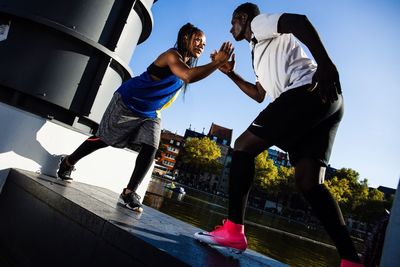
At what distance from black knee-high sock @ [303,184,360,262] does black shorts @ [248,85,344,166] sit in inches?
7.7

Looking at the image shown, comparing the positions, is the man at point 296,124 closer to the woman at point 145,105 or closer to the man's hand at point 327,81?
the man's hand at point 327,81

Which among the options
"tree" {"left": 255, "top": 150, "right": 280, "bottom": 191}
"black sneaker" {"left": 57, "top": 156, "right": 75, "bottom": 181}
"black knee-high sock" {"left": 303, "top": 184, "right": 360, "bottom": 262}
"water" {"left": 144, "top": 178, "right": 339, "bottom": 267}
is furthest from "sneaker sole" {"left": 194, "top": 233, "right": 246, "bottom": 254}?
"tree" {"left": 255, "top": 150, "right": 280, "bottom": 191}

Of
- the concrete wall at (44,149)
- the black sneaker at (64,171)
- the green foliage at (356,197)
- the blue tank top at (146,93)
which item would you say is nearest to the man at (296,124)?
the blue tank top at (146,93)

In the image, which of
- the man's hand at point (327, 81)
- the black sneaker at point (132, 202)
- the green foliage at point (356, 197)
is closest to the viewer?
the man's hand at point (327, 81)

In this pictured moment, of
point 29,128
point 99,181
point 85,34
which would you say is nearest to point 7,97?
point 29,128

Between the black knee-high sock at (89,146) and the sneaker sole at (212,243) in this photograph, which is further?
the black knee-high sock at (89,146)

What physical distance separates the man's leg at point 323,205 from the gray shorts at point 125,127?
1.42 meters

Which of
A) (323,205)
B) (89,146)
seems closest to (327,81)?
(323,205)

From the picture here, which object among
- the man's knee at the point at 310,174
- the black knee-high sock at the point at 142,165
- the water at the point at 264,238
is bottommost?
the water at the point at 264,238

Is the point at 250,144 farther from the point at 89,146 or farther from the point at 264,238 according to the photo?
the point at 264,238

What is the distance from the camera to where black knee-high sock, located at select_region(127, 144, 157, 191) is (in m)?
2.75

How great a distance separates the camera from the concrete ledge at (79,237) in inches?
57.4

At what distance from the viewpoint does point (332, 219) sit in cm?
182

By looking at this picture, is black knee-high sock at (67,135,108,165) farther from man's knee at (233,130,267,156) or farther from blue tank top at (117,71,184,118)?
man's knee at (233,130,267,156)
